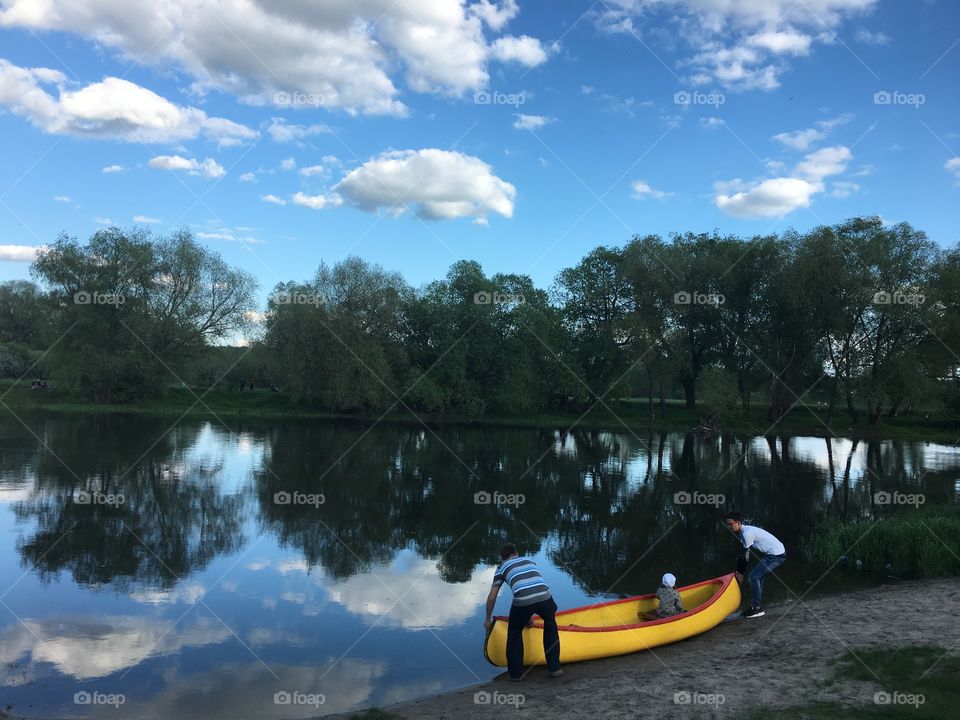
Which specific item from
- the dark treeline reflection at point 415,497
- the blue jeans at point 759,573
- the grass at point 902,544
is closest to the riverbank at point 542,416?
the dark treeline reflection at point 415,497

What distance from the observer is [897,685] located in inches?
333

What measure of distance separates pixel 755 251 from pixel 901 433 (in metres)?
19.0

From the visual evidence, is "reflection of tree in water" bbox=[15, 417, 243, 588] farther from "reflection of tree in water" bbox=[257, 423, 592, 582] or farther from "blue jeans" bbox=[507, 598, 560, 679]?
"blue jeans" bbox=[507, 598, 560, 679]

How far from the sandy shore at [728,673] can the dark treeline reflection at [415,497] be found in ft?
13.0

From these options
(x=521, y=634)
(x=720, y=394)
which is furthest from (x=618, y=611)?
(x=720, y=394)

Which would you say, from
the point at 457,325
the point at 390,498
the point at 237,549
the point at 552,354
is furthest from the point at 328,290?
Result: the point at 237,549

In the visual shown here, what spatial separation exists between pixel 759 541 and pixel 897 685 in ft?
16.4

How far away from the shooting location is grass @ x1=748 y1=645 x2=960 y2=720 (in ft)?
25.0

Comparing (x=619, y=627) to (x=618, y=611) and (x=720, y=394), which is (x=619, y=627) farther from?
(x=720, y=394)

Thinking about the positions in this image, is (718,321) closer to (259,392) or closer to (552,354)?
(552,354)

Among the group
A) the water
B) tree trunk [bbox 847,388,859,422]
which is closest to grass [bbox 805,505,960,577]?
the water

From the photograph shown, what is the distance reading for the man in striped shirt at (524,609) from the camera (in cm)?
992

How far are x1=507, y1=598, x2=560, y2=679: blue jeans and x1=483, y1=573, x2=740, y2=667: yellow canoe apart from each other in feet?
0.36

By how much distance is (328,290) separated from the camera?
6294 cm
